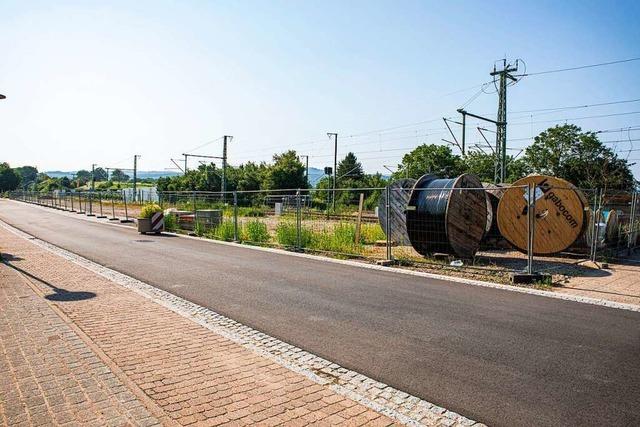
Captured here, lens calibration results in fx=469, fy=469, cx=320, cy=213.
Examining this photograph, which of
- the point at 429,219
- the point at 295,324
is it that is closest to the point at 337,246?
the point at 429,219

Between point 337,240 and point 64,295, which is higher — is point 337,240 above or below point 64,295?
above

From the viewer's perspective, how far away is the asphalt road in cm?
395

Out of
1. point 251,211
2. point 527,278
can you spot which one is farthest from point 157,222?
point 527,278

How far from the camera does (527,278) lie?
910 cm

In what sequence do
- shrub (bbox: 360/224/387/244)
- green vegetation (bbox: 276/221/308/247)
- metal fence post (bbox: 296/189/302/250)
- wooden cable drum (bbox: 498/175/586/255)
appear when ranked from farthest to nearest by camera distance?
shrub (bbox: 360/224/387/244)
green vegetation (bbox: 276/221/308/247)
metal fence post (bbox: 296/189/302/250)
wooden cable drum (bbox: 498/175/586/255)

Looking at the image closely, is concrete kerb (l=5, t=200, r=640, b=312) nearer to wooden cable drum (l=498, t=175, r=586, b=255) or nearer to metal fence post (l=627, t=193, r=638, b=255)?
wooden cable drum (l=498, t=175, r=586, b=255)

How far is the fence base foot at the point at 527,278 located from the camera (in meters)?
9.09

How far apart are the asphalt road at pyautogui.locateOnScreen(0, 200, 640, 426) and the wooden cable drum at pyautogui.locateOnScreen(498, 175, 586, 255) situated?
4.77 metres

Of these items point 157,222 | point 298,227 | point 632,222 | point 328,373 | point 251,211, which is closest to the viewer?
point 328,373

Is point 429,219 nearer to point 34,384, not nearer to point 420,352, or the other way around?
point 420,352

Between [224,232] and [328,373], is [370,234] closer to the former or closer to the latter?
[224,232]

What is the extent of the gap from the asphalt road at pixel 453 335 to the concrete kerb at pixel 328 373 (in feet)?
0.55

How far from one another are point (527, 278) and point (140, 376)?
24.4 feet

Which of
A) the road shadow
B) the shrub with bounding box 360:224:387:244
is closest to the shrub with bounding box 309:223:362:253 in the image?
the shrub with bounding box 360:224:387:244
